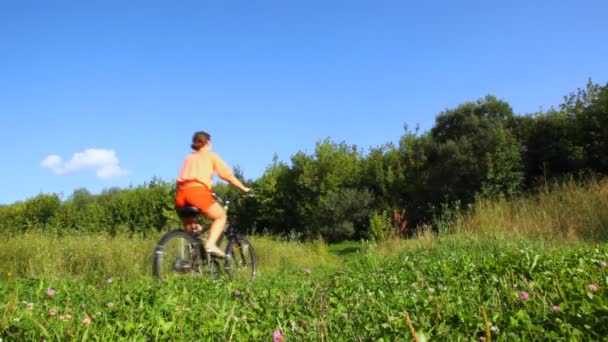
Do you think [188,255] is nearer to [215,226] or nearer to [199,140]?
[215,226]

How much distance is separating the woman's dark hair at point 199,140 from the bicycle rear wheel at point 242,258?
1.53 meters

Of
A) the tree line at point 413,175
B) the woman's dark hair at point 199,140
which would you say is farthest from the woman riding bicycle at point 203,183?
the tree line at point 413,175

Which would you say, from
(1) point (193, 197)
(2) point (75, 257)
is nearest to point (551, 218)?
(1) point (193, 197)

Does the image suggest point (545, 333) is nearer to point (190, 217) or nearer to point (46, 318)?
point (46, 318)

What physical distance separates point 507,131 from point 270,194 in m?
9.58

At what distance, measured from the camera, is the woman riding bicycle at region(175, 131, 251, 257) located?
5.79 meters

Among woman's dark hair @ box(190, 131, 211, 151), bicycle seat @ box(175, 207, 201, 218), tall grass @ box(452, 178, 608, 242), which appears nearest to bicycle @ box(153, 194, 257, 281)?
bicycle seat @ box(175, 207, 201, 218)

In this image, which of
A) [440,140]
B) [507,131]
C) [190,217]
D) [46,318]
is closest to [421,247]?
[190,217]

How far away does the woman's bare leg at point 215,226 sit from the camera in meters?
5.99

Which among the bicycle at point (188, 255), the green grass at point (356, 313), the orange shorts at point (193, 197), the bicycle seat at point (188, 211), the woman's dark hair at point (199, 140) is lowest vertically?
the green grass at point (356, 313)

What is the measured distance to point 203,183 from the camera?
584 cm

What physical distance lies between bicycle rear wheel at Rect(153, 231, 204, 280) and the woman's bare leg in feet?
0.55

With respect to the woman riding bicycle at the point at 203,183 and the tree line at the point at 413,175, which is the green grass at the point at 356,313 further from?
the tree line at the point at 413,175

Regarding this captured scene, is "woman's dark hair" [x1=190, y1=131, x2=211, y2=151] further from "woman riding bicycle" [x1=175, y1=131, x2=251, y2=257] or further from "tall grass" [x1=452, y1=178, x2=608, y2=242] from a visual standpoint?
"tall grass" [x1=452, y1=178, x2=608, y2=242]
